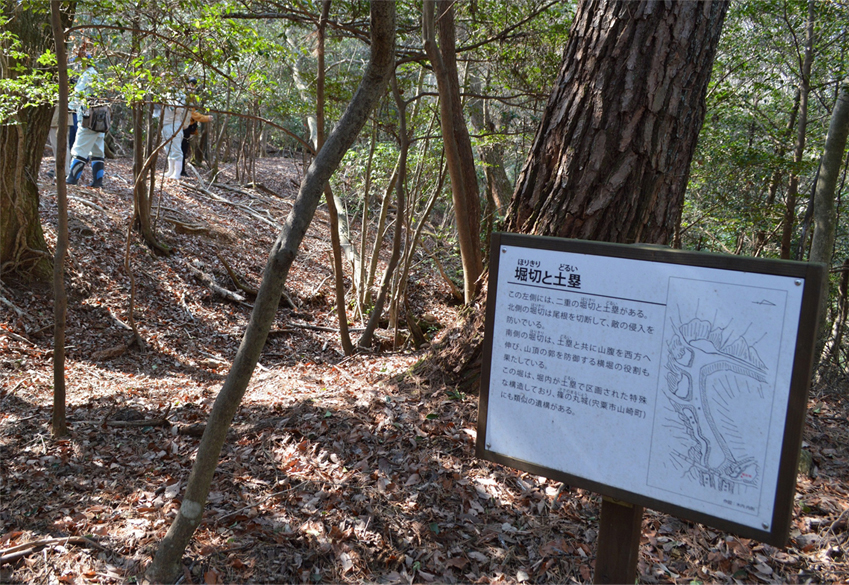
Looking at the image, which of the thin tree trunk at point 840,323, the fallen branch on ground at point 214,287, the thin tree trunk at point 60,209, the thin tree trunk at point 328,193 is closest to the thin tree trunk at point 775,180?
the thin tree trunk at point 840,323

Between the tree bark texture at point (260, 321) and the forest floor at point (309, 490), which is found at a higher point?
the tree bark texture at point (260, 321)

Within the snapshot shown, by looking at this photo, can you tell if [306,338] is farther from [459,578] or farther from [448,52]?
[459,578]

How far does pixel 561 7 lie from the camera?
23.7 ft

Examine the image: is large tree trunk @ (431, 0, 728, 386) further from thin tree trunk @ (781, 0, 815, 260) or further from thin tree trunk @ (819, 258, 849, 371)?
thin tree trunk @ (781, 0, 815, 260)

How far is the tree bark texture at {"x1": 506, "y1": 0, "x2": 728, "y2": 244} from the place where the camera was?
3.03 m

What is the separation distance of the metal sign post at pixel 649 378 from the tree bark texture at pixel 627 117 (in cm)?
141

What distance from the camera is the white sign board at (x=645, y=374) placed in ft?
5.40

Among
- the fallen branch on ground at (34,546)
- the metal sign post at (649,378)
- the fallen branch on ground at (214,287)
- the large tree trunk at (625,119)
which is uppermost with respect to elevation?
the large tree trunk at (625,119)

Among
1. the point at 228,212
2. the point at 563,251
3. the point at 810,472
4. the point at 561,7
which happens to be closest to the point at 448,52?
the point at 561,7

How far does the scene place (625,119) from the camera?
3121 mm

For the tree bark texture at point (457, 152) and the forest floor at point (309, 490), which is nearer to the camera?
the forest floor at point (309, 490)

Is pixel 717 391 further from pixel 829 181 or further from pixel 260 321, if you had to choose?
pixel 829 181

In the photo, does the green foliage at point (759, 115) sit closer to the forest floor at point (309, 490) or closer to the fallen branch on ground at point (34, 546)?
the forest floor at point (309, 490)

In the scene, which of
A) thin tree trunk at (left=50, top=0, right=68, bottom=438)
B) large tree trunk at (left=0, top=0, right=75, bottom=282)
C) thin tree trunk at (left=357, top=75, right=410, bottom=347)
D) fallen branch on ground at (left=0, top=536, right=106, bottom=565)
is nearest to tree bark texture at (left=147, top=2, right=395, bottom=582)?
fallen branch on ground at (left=0, top=536, right=106, bottom=565)
